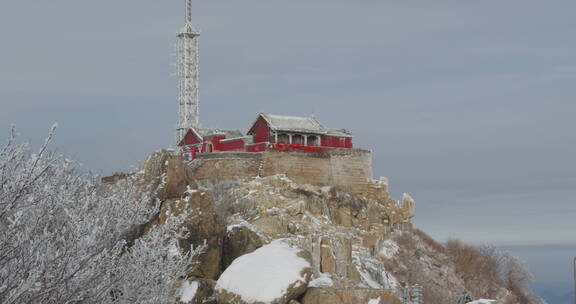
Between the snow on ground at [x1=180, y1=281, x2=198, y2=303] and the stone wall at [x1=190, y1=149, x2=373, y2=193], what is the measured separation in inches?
1122

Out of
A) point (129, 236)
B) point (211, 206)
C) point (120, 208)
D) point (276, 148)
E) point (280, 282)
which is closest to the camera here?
point (120, 208)

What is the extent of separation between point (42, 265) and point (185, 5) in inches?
2504

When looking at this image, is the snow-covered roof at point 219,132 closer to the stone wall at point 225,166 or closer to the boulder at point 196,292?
the stone wall at point 225,166

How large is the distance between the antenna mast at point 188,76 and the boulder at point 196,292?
48.5m

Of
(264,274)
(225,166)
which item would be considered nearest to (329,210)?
(225,166)

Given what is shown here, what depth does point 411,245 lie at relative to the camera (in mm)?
57344

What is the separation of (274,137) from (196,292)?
35.4 m

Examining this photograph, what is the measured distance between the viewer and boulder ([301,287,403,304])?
20.1 metres

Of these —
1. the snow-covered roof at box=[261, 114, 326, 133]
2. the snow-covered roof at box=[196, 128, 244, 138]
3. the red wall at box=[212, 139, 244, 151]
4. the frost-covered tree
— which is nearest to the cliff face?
the snow-covered roof at box=[261, 114, 326, 133]

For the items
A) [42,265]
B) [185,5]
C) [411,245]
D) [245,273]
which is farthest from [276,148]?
[42,265]

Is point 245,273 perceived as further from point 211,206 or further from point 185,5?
point 185,5

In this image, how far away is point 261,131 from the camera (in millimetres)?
58281

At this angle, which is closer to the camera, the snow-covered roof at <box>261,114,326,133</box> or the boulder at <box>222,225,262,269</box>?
the boulder at <box>222,225,262,269</box>

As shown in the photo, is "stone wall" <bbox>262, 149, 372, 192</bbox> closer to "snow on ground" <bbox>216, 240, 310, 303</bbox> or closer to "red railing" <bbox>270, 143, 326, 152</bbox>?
"red railing" <bbox>270, 143, 326, 152</bbox>
